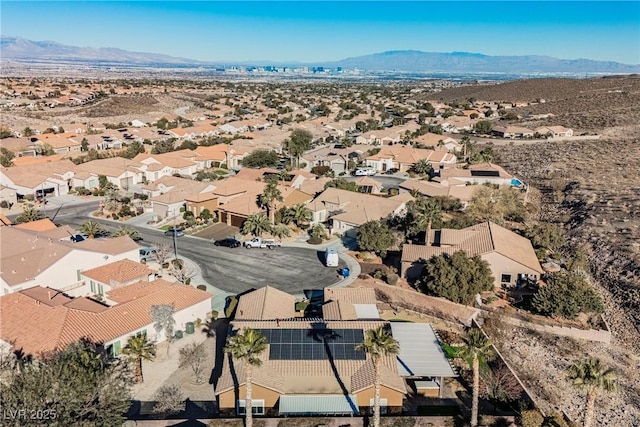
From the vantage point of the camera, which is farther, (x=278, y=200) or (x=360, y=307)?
(x=278, y=200)

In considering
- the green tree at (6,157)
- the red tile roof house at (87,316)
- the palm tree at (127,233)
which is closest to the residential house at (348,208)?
the palm tree at (127,233)

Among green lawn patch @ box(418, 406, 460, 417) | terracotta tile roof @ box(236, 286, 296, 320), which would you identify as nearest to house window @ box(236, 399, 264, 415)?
terracotta tile roof @ box(236, 286, 296, 320)

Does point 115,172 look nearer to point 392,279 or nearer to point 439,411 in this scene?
point 392,279

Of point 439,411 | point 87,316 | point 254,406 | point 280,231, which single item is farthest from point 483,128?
point 87,316

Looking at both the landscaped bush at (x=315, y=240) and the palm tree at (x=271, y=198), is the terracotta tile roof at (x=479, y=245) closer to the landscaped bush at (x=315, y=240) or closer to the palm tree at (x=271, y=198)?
the landscaped bush at (x=315, y=240)

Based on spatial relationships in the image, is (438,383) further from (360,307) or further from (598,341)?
(598,341)

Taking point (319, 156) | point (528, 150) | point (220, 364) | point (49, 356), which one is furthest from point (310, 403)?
point (528, 150)

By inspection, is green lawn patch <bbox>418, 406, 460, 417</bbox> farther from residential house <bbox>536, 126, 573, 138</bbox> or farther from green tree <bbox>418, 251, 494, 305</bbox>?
residential house <bbox>536, 126, 573, 138</bbox>

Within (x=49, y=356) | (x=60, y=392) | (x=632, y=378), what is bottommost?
(x=632, y=378)
